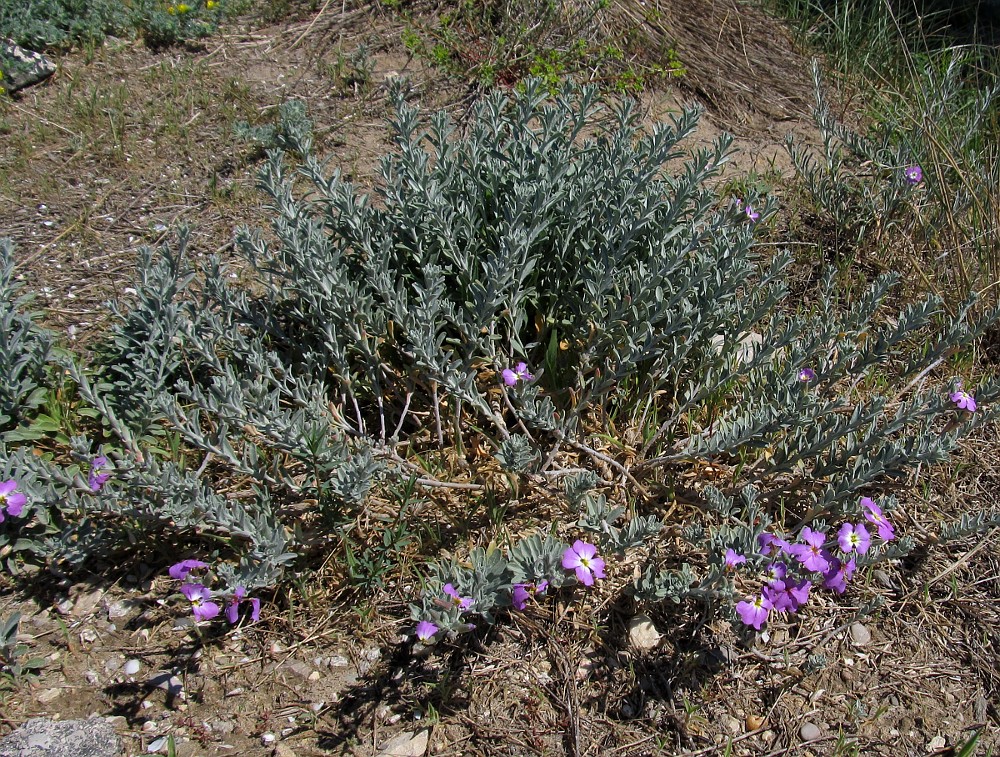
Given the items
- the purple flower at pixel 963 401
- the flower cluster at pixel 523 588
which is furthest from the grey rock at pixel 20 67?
the purple flower at pixel 963 401

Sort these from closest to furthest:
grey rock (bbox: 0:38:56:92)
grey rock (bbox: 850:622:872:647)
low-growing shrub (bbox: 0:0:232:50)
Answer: grey rock (bbox: 850:622:872:647)
grey rock (bbox: 0:38:56:92)
low-growing shrub (bbox: 0:0:232:50)

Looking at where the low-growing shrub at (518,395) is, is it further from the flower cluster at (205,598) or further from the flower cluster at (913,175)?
the flower cluster at (913,175)

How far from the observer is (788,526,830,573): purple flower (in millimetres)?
2236

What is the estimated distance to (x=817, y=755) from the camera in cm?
222

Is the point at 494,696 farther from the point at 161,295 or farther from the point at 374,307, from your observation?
the point at 161,295

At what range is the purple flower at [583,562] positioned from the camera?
7.29 ft

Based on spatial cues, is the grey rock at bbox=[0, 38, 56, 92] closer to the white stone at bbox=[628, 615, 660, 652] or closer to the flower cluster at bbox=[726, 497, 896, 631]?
the white stone at bbox=[628, 615, 660, 652]

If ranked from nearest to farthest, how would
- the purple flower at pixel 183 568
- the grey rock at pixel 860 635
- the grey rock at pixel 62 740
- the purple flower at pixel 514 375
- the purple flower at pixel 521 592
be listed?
the grey rock at pixel 62 740 < the purple flower at pixel 521 592 < the purple flower at pixel 183 568 < the grey rock at pixel 860 635 < the purple flower at pixel 514 375

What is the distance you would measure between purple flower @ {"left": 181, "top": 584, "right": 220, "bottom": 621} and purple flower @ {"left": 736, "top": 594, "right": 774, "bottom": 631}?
143 cm

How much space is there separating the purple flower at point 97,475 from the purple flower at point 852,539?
2140 mm

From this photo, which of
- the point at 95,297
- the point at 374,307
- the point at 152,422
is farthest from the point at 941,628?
the point at 95,297

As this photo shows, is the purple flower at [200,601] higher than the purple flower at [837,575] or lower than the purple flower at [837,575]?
higher

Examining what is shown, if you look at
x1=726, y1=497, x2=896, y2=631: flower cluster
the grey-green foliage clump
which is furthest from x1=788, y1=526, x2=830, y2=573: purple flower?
the grey-green foliage clump

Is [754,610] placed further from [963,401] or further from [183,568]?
[183,568]
